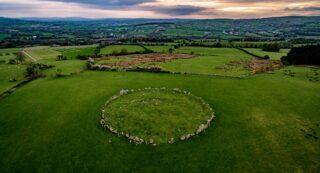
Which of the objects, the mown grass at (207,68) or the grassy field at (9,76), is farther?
the mown grass at (207,68)

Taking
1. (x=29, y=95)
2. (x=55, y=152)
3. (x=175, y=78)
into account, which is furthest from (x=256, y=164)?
(x=29, y=95)

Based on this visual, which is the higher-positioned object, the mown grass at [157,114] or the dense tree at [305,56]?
the dense tree at [305,56]

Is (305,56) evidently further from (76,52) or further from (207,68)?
(76,52)

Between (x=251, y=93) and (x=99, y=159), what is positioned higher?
(x=251, y=93)

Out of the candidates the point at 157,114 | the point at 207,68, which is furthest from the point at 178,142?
the point at 207,68

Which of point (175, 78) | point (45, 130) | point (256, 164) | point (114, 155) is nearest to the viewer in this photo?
point (256, 164)

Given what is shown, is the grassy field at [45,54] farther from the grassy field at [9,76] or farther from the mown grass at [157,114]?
the mown grass at [157,114]

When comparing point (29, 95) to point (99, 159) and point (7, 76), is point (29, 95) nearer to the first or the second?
point (7, 76)

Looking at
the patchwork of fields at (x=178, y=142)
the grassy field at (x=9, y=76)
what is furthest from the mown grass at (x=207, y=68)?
the grassy field at (x=9, y=76)
